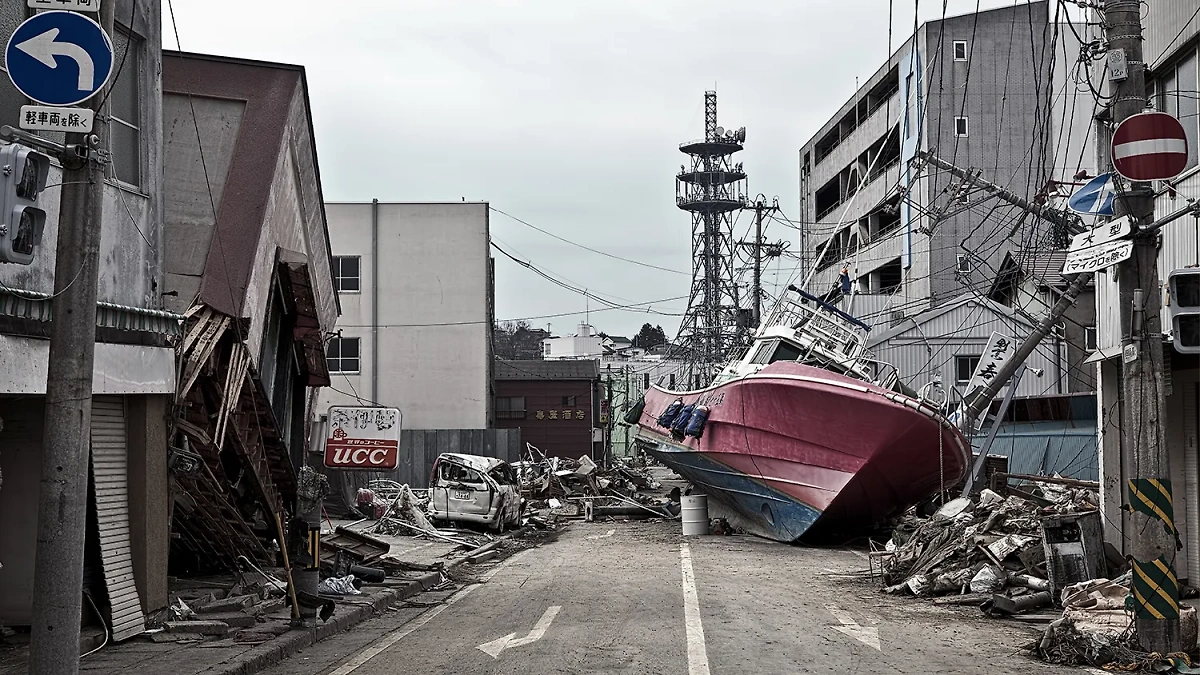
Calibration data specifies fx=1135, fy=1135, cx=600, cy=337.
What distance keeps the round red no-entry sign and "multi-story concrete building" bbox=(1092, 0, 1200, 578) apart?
3.44 meters

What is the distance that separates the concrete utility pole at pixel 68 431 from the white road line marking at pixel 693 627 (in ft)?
16.0

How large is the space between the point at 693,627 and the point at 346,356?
37444 millimetres

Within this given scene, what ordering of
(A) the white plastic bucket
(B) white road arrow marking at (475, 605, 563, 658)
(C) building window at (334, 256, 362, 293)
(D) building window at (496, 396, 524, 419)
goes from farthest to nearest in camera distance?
(D) building window at (496, 396, 524, 419) < (C) building window at (334, 256, 362, 293) < (A) the white plastic bucket < (B) white road arrow marking at (475, 605, 563, 658)

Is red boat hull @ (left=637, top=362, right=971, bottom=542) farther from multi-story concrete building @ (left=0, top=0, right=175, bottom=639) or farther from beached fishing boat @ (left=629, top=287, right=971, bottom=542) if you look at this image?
multi-story concrete building @ (left=0, top=0, right=175, bottom=639)

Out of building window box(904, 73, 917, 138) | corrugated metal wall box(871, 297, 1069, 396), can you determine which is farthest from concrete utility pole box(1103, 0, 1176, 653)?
building window box(904, 73, 917, 138)

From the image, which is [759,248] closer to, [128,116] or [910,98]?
[910,98]

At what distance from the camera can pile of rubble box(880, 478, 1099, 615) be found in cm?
1457

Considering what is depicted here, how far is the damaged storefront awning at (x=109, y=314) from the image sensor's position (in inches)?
378

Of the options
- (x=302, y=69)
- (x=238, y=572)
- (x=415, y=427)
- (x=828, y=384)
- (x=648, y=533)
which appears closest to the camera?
(x=238, y=572)

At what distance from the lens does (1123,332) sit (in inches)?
417

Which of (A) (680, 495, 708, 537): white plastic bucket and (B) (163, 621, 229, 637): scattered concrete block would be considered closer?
(B) (163, 621, 229, 637): scattered concrete block

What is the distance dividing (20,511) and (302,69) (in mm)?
8432

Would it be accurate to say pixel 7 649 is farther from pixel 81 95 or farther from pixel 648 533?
pixel 648 533

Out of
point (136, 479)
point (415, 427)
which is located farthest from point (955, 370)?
point (136, 479)
